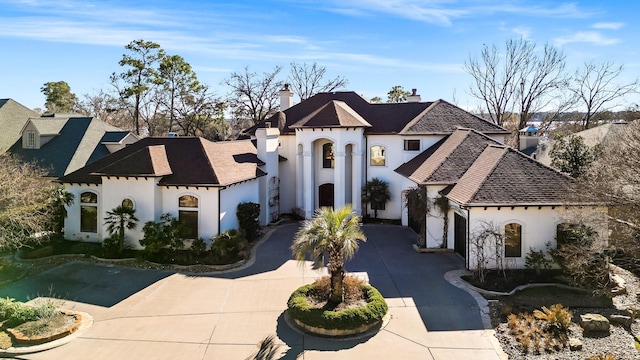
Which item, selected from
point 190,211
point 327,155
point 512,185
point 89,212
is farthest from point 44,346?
point 327,155

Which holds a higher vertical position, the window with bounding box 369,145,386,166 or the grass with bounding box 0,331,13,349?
the window with bounding box 369,145,386,166

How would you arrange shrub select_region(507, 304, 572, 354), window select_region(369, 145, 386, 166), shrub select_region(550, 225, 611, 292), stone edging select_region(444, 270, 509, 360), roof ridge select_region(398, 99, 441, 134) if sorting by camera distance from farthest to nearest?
window select_region(369, 145, 386, 166) < roof ridge select_region(398, 99, 441, 134) < shrub select_region(550, 225, 611, 292) < stone edging select_region(444, 270, 509, 360) < shrub select_region(507, 304, 572, 354)

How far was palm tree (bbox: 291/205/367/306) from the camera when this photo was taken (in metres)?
13.5

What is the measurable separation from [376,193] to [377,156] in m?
2.81

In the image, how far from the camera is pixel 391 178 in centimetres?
2892

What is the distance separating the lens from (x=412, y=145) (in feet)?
93.0

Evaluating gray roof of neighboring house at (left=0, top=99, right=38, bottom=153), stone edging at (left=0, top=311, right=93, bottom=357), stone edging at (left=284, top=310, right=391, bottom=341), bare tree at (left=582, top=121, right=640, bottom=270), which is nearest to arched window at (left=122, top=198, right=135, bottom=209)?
stone edging at (left=0, top=311, right=93, bottom=357)

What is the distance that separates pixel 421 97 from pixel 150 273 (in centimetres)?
2664

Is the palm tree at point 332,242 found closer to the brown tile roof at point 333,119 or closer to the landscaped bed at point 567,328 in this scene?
the landscaped bed at point 567,328

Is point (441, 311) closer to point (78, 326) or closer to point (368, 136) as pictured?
point (78, 326)

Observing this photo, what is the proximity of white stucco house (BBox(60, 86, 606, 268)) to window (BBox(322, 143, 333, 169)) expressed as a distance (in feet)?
0.24

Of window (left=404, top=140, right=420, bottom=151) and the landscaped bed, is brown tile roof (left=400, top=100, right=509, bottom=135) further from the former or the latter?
the landscaped bed

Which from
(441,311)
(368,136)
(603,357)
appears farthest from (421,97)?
(603,357)

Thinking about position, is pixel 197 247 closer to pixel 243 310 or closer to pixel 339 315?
pixel 243 310
